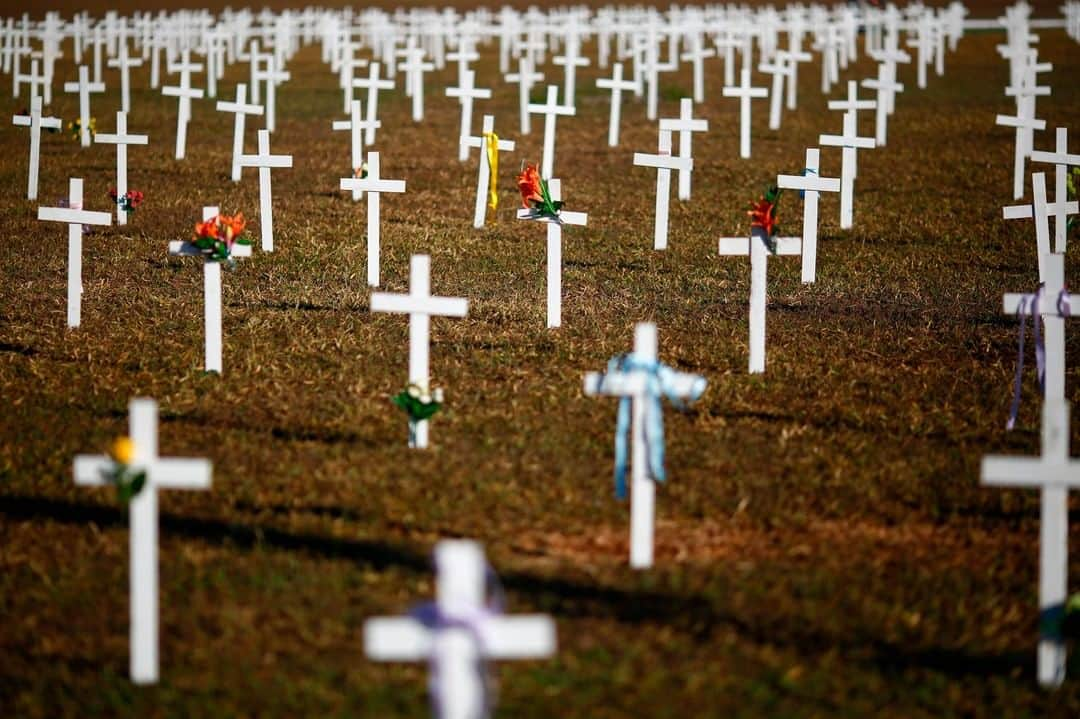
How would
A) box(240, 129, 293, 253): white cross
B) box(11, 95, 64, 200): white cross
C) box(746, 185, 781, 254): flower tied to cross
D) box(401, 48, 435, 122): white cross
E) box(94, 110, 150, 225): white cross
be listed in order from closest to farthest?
1. box(746, 185, 781, 254): flower tied to cross
2. box(240, 129, 293, 253): white cross
3. box(94, 110, 150, 225): white cross
4. box(11, 95, 64, 200): white cross
5. box(401, 48, 435, 122): white cross

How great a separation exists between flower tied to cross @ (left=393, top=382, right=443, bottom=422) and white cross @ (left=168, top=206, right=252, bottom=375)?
2.41m

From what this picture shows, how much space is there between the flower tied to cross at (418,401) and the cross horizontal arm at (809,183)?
6.17 meters

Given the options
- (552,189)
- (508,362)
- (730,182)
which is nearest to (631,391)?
(508,362)

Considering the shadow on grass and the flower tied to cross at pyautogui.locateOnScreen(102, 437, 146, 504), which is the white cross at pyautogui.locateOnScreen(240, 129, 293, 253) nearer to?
the shadow on grass

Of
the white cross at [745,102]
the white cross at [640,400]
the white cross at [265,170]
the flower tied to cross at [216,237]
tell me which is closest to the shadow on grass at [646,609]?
the white cross at [640,400]

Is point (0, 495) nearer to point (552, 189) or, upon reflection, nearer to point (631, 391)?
point (631, 391)

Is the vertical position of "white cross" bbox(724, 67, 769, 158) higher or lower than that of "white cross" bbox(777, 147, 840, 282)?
higher

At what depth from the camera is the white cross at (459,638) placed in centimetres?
416

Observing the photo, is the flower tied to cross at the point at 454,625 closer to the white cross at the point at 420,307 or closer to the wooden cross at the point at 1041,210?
the white cross at the point at 420,307

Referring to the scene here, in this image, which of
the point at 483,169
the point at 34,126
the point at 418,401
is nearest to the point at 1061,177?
the point at 483,169

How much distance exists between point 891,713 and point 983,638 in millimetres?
864

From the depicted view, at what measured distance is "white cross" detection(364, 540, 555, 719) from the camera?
416cm

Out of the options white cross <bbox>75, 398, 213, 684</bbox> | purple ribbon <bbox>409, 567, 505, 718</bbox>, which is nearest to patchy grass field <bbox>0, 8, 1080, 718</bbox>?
white cross <bbox>75, 398, 213, 684</bbox>

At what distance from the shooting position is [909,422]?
939 centimetres
